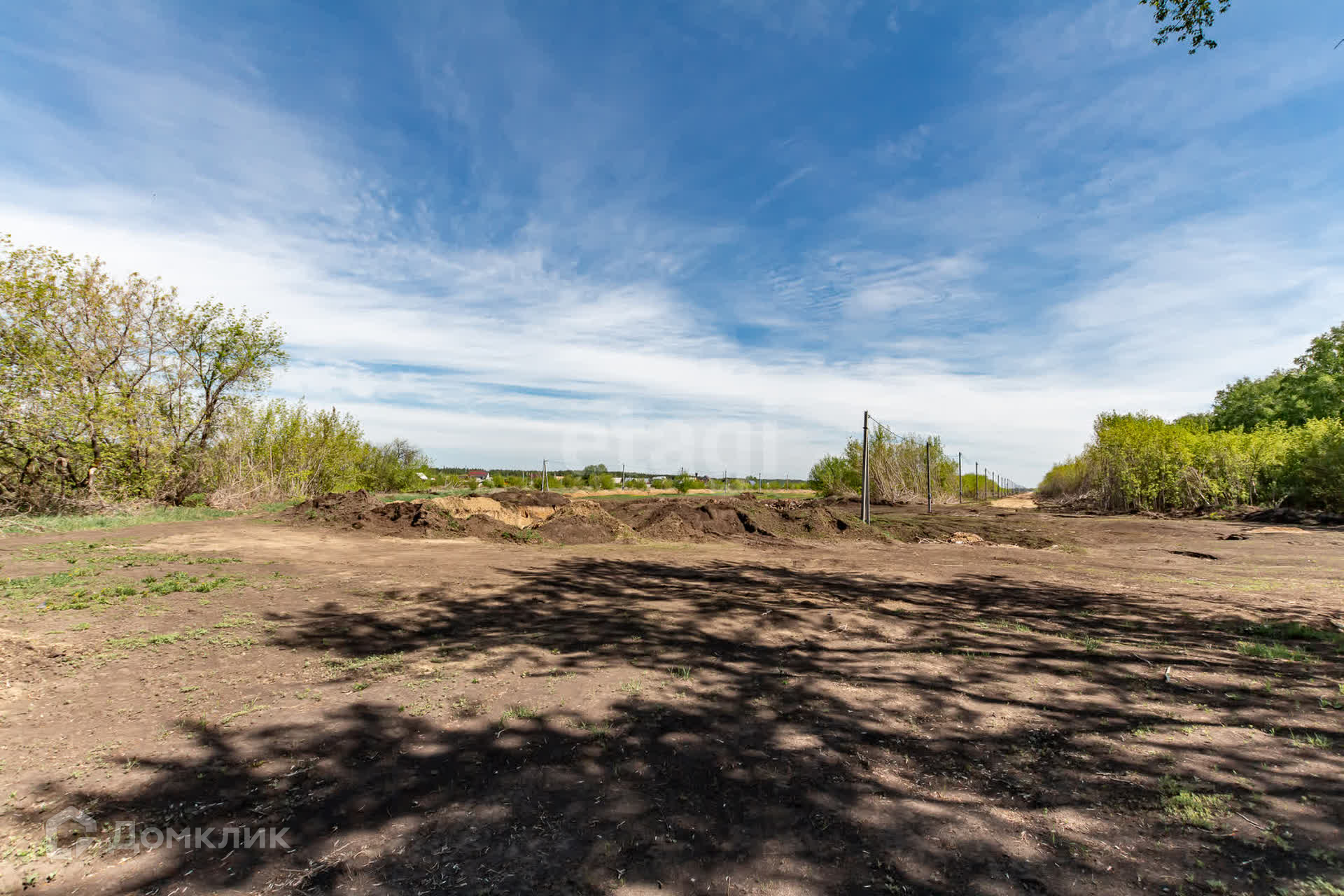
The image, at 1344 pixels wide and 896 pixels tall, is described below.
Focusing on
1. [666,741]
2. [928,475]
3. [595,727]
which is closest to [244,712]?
[595,727]

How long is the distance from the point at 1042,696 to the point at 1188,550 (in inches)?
490

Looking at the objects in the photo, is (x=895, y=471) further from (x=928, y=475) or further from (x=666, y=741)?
(x=666, y=741)

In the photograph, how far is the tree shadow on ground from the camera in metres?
2.11

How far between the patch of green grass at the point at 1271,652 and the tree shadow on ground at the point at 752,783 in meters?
0.24

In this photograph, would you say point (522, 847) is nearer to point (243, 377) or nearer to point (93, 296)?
point (93, 296)

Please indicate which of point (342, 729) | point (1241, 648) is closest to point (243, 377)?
point (342, 729)

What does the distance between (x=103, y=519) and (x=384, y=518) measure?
6.65 m

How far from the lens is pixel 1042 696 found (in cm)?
381

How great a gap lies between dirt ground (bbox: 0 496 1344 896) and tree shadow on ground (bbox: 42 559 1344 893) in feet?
0.06

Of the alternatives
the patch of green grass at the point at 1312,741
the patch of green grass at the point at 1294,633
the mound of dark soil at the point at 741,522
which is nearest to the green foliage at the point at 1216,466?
the mound of dark soil at the point at 741,522

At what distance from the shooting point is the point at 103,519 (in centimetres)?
1371

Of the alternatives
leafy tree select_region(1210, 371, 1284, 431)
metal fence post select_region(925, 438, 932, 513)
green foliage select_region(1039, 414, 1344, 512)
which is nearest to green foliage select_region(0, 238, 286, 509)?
metal fence post select_region(925, 438, 932, 513)

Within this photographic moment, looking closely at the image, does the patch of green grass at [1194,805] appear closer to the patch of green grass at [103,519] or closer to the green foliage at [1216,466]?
the patch of green grass at [103,519]

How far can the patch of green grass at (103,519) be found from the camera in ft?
40.1
